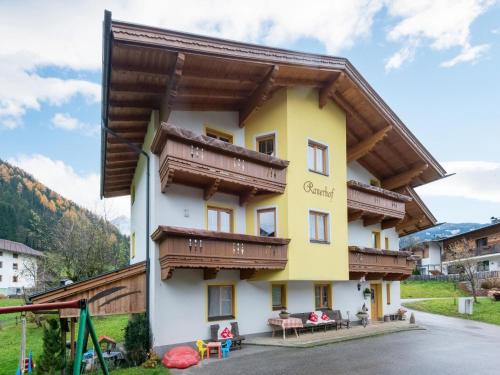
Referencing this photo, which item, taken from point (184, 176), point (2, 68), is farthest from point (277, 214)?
point (2, 68)

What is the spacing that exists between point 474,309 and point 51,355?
26.3 metres

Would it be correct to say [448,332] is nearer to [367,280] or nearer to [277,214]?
[367,280]

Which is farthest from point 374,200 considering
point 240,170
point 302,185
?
point 240,170

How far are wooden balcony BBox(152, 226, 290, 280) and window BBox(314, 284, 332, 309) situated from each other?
4.28 metres

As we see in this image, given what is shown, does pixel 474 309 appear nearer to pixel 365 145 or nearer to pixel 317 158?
pixel 365 145

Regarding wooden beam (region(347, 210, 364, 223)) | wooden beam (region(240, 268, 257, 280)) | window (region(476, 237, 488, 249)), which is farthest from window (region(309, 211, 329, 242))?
window (region(476, 237, 488, 249))

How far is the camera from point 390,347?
1507 cm

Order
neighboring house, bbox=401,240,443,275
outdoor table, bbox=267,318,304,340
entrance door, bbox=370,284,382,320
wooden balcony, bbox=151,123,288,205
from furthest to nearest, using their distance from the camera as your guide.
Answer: neighboring house, bbox=401,240,443,275, entrance door, bbox=370,284,382,320, outdoor table, bbox=267,318,304,340, wooden balcony, bbox=151,123,288,205

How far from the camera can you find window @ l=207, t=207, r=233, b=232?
15344 mm

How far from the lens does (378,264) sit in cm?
1992

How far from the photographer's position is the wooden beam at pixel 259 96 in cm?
1486

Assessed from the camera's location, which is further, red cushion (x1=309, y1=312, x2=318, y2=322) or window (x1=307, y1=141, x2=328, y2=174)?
window (x1=307, y1=141, x2=328, y2=174)

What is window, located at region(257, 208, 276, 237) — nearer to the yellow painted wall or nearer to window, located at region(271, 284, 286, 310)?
the yellow painted wall

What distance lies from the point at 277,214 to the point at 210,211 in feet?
8.28
